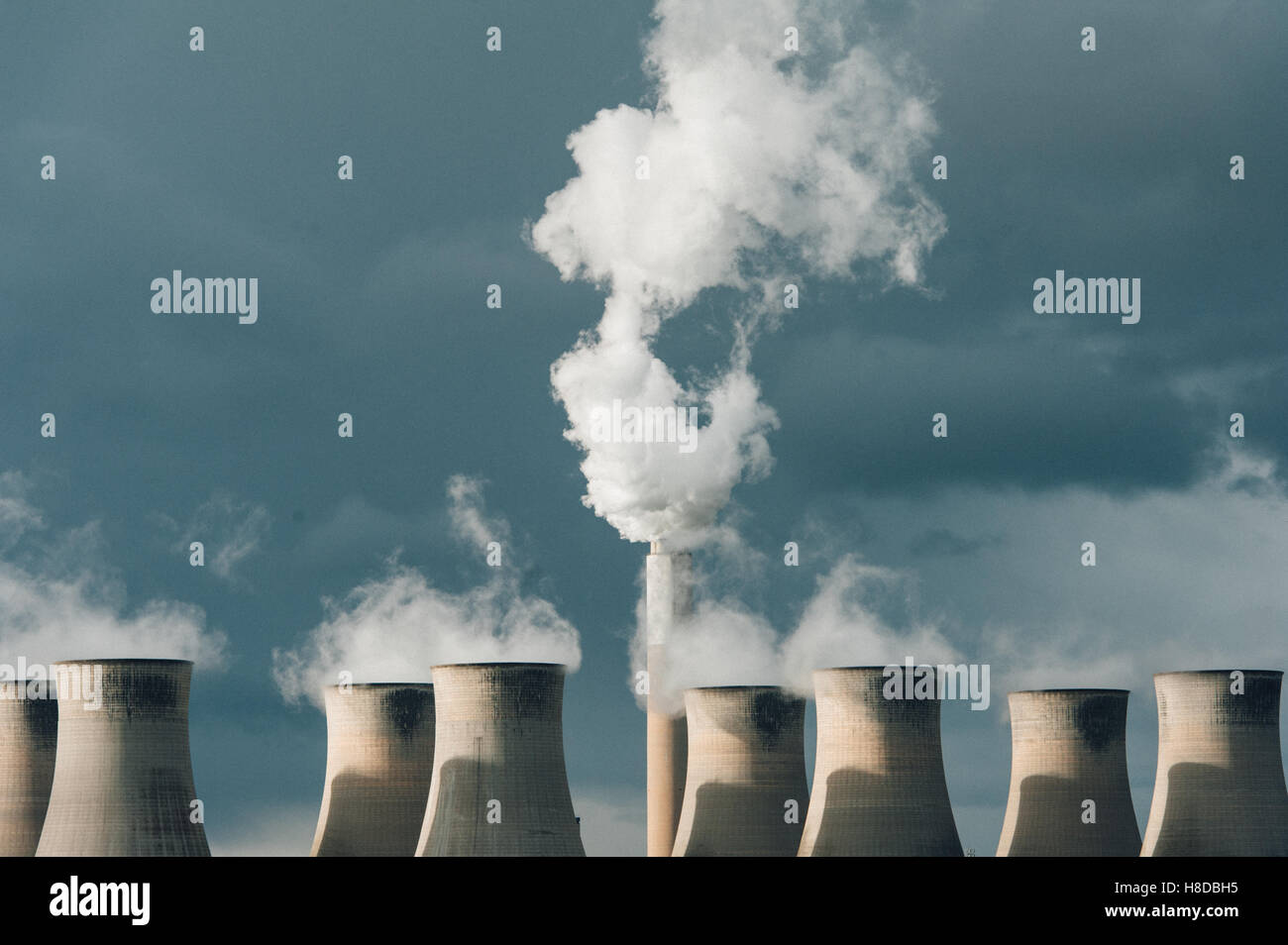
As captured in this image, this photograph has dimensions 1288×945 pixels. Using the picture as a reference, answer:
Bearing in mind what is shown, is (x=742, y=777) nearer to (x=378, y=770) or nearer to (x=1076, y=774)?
(x=1076, y=774)

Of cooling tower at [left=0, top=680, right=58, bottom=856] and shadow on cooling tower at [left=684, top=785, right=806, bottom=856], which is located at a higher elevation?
cooling tower at [left=0, top=680, right=58, bottom=856]

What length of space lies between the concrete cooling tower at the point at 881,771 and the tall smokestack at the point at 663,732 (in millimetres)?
5941

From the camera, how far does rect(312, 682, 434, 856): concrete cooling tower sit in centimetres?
4725

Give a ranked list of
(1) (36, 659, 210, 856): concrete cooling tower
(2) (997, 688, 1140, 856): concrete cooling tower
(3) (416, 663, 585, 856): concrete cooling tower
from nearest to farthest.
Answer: (3) (416, 663, 585, 856): concrete cooling tower < (1) (36, 659, 210, 856): concrete cooling tower < (2) (997, 688, 1140, 856): concrete cooling tower

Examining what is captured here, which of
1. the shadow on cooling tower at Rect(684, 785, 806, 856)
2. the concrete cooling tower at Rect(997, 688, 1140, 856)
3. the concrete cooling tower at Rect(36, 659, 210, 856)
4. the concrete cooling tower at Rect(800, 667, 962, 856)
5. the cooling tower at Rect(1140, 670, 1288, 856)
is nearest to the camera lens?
the concrete cooling tower at Rect(36, 659, 210, 856)

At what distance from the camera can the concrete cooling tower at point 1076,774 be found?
47000mm

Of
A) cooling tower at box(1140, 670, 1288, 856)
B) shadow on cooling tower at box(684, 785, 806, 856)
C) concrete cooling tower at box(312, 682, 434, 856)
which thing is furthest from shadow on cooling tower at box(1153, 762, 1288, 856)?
concrete cooling tower at box(312, 682, 434, 856)

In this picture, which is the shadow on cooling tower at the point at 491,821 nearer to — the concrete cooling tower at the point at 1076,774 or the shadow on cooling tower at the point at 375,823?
the shadow on cooling tower at the point at 375,823

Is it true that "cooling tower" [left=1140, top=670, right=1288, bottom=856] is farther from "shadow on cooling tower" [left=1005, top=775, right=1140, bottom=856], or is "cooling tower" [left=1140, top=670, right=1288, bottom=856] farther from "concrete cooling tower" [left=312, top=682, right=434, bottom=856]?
"concrete cooling tower" [left=312, top=682, right=434, bottom=856]

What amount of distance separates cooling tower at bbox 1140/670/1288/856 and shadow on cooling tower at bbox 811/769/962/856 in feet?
17.1

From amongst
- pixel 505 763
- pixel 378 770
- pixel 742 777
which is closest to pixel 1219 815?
pixel 742 777

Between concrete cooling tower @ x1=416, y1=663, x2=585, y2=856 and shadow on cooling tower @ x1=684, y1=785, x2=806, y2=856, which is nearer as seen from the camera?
concrete cooling tower @ x1=416, y1=663, x2=585, y2=856
